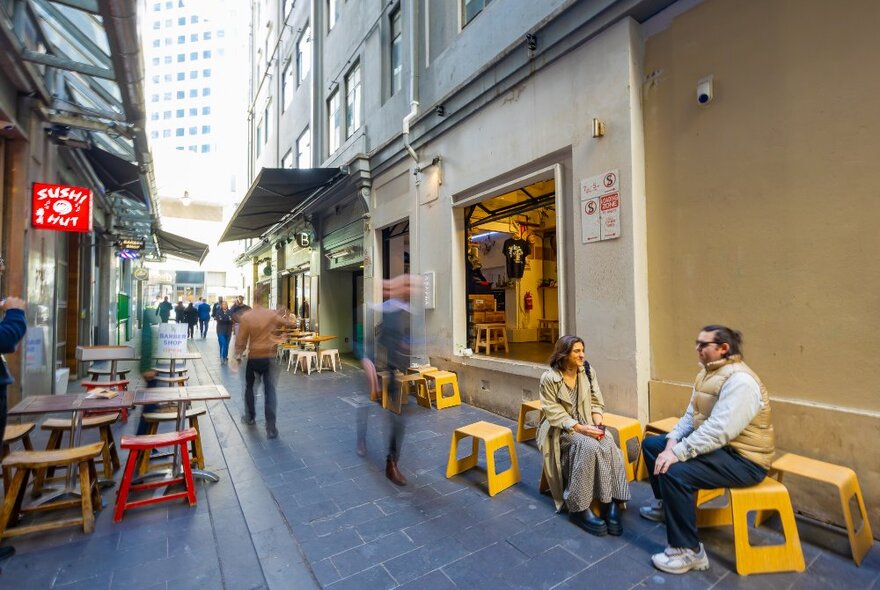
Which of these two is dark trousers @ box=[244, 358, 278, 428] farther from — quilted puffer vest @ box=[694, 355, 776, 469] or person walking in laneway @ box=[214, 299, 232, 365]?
person walking in laneway @ box=[214, 299, 232, 365]

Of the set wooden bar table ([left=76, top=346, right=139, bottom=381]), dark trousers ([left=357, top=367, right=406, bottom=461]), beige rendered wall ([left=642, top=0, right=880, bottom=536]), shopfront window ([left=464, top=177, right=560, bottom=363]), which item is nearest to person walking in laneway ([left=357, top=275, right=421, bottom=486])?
dark trousers ([left=357, top=367, right=406, bottom=461])

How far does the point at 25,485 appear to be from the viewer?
333 centimetres

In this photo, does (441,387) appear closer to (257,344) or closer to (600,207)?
(257,344)

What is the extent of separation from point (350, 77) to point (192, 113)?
72.8m

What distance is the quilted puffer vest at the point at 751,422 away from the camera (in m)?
2.87

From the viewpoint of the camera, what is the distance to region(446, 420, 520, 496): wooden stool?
3.97 m

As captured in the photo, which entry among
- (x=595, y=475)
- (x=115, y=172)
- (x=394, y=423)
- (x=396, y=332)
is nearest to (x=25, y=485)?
(x=394, y=423)

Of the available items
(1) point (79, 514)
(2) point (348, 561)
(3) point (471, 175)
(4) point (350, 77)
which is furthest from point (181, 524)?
(4) point (350, 77)

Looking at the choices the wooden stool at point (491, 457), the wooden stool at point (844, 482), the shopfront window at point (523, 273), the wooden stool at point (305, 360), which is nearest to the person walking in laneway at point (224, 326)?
the wooden stool at point (305, 360)

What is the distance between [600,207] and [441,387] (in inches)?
152

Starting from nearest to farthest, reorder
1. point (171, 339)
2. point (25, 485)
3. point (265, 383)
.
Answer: point (25, 485), point (265, 383), point (171, 339)

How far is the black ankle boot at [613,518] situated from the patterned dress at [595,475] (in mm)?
70

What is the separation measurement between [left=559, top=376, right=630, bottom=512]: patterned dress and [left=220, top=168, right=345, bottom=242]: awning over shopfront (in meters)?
8.16

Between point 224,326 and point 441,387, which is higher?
point 224,326
